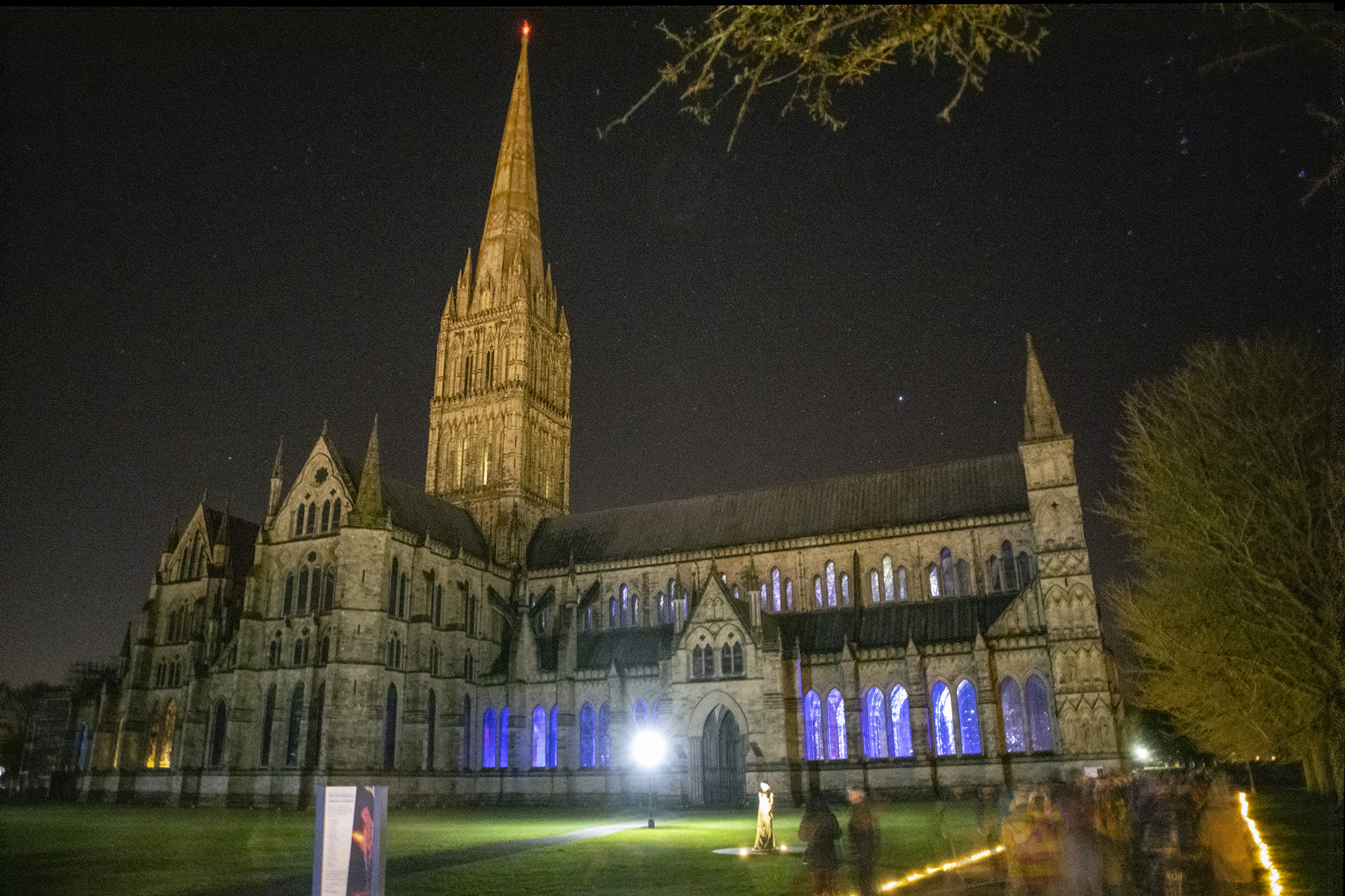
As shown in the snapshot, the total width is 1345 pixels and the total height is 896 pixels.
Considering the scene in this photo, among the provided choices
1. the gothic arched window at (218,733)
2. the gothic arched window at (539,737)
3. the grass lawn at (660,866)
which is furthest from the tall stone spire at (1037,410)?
the gothic arched window at (218,733)

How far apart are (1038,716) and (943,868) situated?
2599 cm

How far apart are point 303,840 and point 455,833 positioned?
4.47m

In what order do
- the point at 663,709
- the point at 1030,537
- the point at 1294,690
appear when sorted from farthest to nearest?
the point at 1030,537
the point at 663,709
the point at 1294,690

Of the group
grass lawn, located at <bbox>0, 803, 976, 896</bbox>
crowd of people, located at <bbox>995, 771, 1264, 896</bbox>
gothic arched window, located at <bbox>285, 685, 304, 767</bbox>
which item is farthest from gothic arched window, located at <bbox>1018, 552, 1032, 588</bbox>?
gothic arched window, located at <bbox>285, 685, 304, 767</bbox>

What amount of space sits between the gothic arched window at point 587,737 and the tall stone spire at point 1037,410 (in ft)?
82.7

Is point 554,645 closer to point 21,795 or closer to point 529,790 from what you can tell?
point 529,790

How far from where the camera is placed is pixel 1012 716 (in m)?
39.4

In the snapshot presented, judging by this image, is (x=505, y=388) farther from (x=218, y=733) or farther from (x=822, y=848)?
(x=822, y=848)

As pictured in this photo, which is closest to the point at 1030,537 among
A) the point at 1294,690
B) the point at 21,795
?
the point at 1294,690

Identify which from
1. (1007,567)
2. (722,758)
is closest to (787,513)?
(1007,567)

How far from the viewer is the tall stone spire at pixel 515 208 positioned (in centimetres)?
6656

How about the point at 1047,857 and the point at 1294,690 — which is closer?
the point at 1047,857

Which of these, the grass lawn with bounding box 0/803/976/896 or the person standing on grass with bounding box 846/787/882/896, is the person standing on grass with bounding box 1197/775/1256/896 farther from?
the grass lawn with bounding box 0/803/976/896

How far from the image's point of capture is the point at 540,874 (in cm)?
1669
